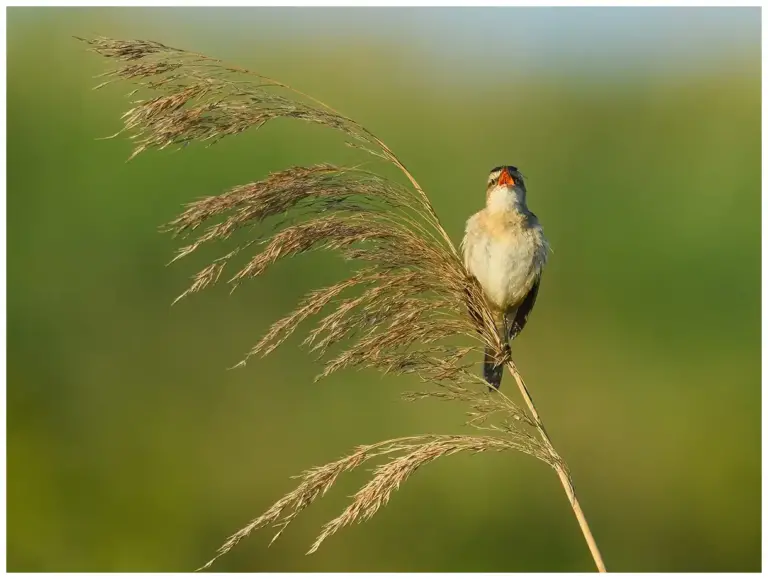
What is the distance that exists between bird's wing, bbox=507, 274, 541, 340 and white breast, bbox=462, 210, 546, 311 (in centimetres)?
12

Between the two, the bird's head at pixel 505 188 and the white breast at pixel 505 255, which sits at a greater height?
the bird's head at pixel 505 188

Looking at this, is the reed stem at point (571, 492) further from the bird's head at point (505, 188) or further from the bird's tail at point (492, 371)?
the bird's head at point (505, 188)

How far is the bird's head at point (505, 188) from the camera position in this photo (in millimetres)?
3764

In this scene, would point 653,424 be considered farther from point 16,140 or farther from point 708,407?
point 16,140

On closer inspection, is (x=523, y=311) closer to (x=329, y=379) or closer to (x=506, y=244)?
(x=506, y=244)

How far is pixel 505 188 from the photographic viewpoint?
3.80 metres

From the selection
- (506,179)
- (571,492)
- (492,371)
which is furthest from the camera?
(506,179)

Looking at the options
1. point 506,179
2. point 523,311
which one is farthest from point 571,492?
point 523,311

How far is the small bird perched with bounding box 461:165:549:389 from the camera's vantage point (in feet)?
12.5

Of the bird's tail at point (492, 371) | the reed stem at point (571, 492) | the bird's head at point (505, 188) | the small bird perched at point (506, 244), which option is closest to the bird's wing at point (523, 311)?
the small bird perched at point (506, 244)

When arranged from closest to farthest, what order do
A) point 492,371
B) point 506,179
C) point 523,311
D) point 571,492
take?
point 571,492, point 492,371, point 506,179, point 523,311

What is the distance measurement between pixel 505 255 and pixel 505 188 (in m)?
0.29

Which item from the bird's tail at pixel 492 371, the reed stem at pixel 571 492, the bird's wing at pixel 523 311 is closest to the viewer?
the reed stem at pixel 571 492

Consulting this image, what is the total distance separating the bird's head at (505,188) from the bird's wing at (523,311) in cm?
39
